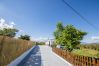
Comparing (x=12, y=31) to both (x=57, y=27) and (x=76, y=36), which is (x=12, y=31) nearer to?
(x=57, y=27)

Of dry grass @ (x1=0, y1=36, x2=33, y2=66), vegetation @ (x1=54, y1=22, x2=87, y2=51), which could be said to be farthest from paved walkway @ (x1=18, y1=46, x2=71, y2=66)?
vegetation @ (x1=54, y1=22, x2=87, y2=51)

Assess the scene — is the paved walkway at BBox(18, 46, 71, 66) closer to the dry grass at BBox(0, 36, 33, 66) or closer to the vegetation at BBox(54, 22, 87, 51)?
the dry grass at BBox(0, 36, 33, 66)

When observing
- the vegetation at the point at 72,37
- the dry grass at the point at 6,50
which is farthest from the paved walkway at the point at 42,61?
the vegetation at the point at 72,37

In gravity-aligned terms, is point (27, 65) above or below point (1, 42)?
below

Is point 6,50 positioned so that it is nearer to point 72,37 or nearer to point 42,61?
point 42,61

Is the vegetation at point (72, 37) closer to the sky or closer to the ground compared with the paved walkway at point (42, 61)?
closer to the sky

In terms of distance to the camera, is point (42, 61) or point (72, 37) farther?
point (72, 37)

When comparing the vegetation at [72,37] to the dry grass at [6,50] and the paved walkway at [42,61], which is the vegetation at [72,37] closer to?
the paved walkway at [42,61]

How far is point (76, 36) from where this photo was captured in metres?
28.0

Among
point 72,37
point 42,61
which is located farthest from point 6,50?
point 72,37

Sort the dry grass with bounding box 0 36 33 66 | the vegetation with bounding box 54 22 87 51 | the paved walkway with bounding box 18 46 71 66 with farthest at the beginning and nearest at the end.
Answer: the vegetation with bounding box 54 22 87 51
the paved walkway with bounding box 18 46 71 66
the dry grass with bounding box 0 36 33 66

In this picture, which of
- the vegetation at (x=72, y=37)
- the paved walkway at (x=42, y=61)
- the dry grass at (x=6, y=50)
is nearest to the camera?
the dry grass at (x=6, y=50)

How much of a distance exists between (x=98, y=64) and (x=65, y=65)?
5.30 metres

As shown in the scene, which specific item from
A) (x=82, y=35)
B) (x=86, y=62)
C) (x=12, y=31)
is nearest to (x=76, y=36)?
(x=82, y=35)
